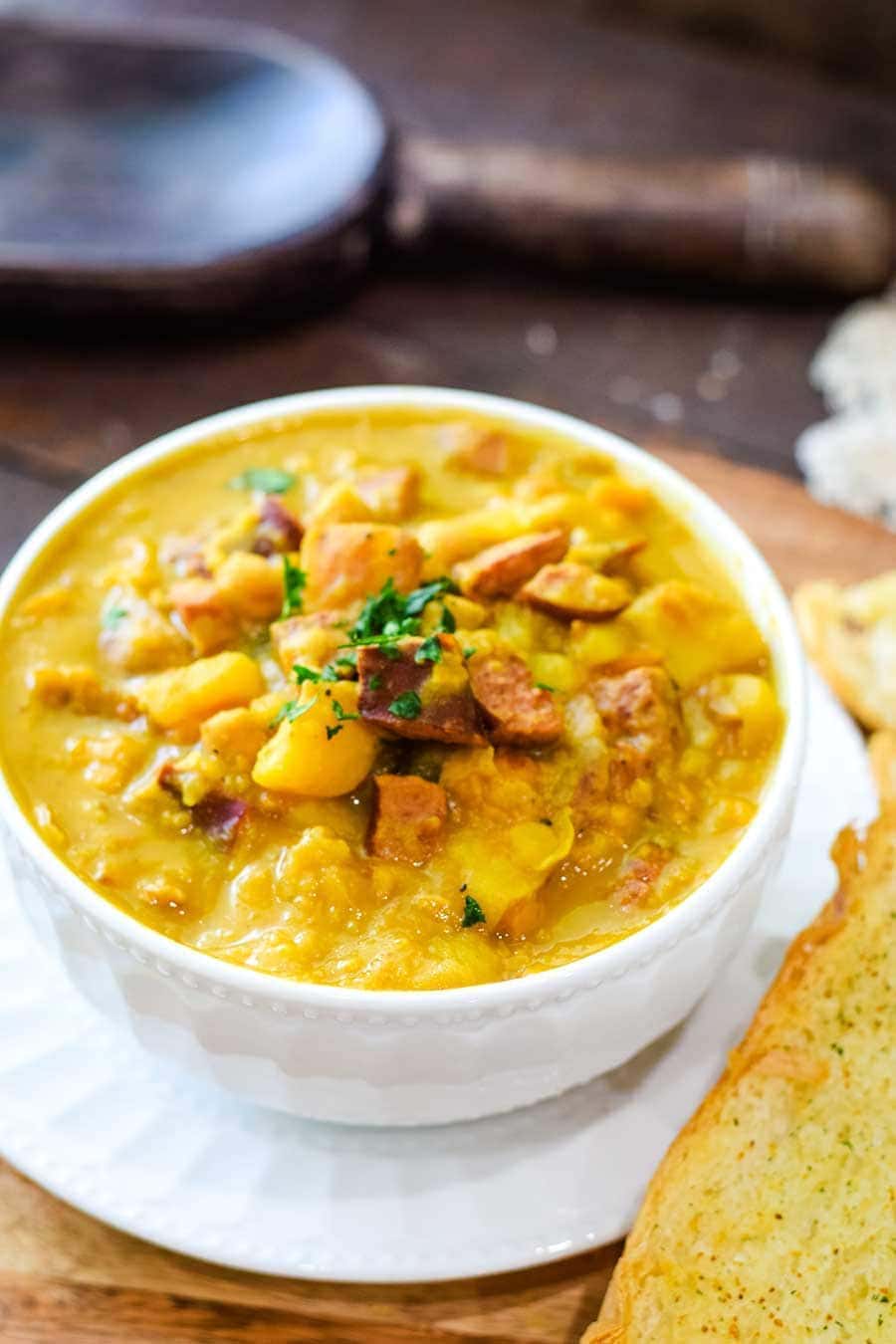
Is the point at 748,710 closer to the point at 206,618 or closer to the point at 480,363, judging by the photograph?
the point at 206,618

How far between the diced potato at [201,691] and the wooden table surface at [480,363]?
0.81 m

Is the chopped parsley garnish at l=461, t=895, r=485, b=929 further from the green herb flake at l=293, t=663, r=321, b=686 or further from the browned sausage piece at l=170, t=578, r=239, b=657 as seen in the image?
the browned sausage piece at l=170, t=578, r=239, b=657

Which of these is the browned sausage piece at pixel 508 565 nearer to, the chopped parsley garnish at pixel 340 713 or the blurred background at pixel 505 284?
the chopped parsley garnish at pixel 340 713

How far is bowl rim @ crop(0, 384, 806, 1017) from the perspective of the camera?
201 cm

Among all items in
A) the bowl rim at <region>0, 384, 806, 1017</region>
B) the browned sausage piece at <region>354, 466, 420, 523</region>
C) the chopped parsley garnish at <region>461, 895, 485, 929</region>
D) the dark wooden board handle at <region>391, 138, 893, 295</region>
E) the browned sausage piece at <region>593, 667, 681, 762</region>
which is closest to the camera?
the bowl rim at <region>0, 384, 806, 1017</region>

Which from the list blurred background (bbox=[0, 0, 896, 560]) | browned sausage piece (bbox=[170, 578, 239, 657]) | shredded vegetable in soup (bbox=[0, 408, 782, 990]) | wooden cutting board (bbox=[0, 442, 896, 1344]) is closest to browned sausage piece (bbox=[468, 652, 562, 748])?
shredded vegetable in soup (bbox=[0, 408, 782, 990])

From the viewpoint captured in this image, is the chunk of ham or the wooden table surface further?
the chunk of ham

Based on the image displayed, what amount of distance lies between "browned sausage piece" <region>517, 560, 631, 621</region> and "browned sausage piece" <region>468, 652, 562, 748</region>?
18cm

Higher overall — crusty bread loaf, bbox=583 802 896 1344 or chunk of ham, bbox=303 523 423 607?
chunk of ham, bbox=303 523 423 607

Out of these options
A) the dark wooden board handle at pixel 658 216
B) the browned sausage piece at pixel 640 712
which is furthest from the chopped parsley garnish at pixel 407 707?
the dark wooden board handle at pixel 658 216

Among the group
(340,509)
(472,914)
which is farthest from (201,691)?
(472,914)

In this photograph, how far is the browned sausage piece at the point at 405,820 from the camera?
2.17 metres

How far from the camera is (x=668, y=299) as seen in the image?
4.98m

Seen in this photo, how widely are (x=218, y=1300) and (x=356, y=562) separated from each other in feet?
3.89
